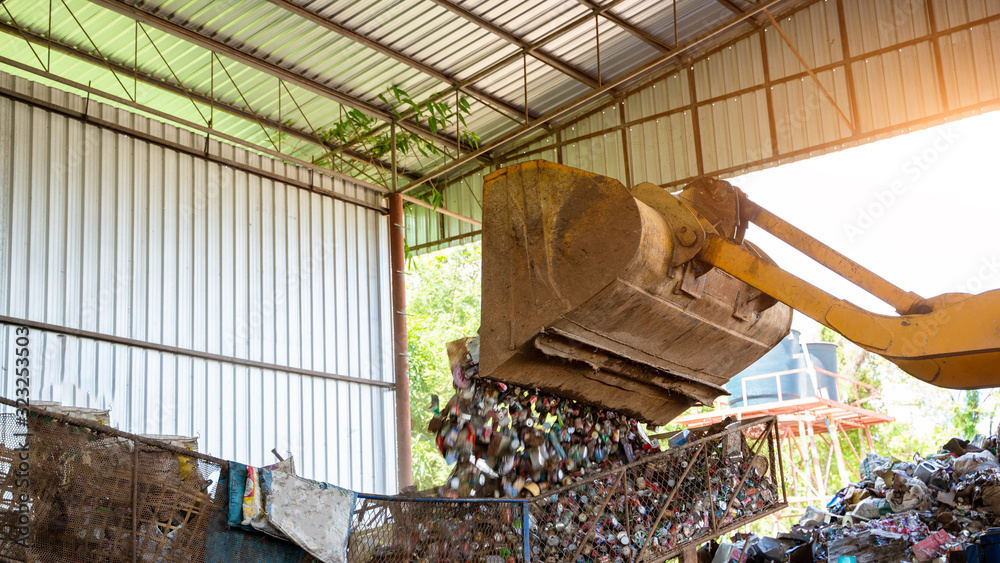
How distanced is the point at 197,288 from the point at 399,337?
11.4 feet

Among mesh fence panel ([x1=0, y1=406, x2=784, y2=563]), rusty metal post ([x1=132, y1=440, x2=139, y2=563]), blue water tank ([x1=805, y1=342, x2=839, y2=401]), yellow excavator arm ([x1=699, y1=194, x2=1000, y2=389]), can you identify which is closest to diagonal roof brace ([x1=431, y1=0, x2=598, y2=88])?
blue water tank ([x1=805, y1=342, x2=839, y2=401])

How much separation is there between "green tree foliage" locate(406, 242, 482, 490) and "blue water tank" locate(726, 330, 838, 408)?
7764 millimetres

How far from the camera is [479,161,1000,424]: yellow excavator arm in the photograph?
15.2 feet

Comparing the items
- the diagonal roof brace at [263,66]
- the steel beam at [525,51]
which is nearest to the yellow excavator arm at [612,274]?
the diagonal roof brace at [263,66]

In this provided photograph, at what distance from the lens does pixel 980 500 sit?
9.38 m

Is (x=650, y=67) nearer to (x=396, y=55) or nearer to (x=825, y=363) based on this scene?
(x=396, y=55)

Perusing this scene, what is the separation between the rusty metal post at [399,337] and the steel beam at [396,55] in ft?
4.11

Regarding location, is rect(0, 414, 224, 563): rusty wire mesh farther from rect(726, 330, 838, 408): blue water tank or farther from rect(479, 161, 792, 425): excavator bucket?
rect(726, 330, 838, 408): blue water tank

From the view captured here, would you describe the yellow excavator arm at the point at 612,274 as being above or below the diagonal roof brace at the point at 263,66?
below

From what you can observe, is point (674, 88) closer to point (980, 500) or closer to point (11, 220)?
point (980, 500)

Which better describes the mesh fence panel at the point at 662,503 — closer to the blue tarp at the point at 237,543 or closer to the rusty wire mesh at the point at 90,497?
the blue tarp at the point at 237,543

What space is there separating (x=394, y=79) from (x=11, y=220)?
617cm

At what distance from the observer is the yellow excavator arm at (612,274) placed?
4.64 m

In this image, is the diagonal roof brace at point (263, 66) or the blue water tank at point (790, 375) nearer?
the diagonal roof brace at point (263, 66)
